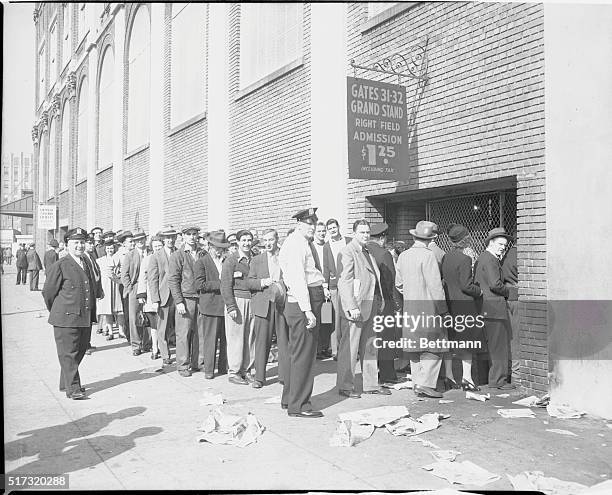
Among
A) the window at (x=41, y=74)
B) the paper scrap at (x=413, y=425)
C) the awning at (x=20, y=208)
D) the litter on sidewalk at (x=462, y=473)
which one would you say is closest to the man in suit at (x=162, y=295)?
the awning at (x=20, y=208)

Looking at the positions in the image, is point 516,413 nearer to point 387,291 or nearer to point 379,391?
point 379,391

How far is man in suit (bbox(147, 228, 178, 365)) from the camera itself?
25.5ft

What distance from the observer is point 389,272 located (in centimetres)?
660

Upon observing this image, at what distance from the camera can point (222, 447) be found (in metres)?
4.51

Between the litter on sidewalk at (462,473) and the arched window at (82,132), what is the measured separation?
604 cm

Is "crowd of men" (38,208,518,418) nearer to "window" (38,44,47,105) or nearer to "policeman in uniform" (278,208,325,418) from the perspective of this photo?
"policeman in uniform" (278,208,325,418)

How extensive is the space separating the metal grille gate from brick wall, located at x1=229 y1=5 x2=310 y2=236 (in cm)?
213

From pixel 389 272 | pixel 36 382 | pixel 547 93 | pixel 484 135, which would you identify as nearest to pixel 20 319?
pixel 36 382

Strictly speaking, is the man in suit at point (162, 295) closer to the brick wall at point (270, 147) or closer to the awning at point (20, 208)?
the awning at point (20, 208)

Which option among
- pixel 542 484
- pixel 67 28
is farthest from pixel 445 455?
pixel 67 28

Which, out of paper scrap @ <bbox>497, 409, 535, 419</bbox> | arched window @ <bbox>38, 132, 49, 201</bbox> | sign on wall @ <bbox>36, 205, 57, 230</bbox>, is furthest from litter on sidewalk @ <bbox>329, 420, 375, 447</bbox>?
sign on wall @ <bbox>36, 205, 57, 230</bbox>

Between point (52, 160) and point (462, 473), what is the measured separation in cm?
609

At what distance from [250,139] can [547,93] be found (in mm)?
5349

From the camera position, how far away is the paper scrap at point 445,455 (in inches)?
168
